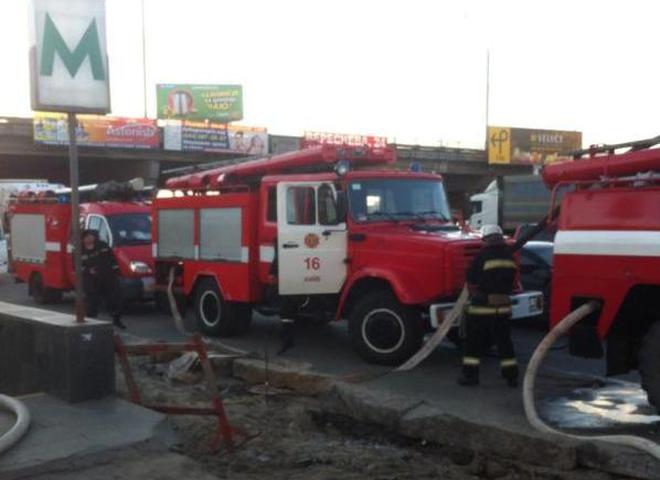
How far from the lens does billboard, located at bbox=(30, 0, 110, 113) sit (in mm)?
6438

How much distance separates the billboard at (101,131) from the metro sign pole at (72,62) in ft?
122

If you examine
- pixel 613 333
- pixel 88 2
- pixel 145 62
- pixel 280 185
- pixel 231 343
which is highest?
pixel 145 62

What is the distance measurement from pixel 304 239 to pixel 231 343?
2224mm

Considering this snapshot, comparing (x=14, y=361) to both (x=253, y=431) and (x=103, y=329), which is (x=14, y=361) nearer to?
(x=103, y=329)

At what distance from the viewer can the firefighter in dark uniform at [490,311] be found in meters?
7.91

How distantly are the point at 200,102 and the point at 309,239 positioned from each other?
60.2m

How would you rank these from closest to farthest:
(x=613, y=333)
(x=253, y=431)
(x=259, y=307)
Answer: (x=613, y=333) → (x=253, y=431) → (x=259, y=307)

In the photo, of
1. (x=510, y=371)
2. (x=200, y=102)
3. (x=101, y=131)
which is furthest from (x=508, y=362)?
(x=200, y=102)

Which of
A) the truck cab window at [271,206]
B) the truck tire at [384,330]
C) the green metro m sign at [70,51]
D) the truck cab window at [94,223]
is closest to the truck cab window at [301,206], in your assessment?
the truck cab window at [271,206]

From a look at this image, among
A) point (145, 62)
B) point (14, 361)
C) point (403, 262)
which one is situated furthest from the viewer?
point (145, 62)

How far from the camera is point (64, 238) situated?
15.9 metres

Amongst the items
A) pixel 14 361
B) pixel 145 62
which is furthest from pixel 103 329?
A: pixel 145 62

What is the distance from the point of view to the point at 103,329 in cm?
666

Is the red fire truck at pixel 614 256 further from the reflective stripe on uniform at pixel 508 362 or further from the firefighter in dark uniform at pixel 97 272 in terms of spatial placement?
the firefighter in dark uniform at pixel 97 272
